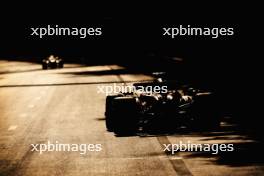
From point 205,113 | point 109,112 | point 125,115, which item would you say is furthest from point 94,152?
point 205,113

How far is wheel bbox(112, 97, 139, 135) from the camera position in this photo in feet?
62.2

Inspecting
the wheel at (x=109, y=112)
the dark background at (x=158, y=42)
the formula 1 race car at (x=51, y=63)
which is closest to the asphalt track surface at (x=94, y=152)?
the wheel at (x=109, y=112)

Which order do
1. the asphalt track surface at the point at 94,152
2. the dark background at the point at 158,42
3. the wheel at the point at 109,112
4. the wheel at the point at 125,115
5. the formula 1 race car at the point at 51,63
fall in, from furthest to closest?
1. the formula 1 race car at the point at 51,63
2. the dark background at the point at 158,42
3. the wheel at the point at 109,112
4. the wheel at the point at 125,115
5. the asphalt track surface at the point at 94,152

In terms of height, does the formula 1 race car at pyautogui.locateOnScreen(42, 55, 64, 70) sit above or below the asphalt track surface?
below

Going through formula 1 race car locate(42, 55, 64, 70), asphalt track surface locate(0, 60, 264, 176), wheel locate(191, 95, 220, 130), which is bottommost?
formula 1 race car locate(42, 55, 64, 70)

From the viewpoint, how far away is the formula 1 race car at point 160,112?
19.1 metres

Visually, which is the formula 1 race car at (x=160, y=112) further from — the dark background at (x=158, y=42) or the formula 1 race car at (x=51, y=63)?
the formula 1 race car at (x=51, y=63)

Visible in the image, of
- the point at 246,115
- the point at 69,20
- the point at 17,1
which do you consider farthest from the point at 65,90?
the point at 17,1

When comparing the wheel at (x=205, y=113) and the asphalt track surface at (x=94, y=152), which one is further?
the wheel at (x=205, y=113)

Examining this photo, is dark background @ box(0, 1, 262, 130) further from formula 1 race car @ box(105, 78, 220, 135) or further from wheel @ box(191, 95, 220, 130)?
formula 1 race car @ box(105, 78, 220, 135)

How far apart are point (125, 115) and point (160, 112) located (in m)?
1.08

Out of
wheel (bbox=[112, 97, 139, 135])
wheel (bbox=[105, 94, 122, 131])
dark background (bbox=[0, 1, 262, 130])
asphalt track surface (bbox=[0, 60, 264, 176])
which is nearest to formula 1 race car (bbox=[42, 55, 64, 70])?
dark background (bbox=[0, 1, 262, 130])

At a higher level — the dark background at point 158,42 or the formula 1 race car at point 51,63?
the dark background at point 158,42

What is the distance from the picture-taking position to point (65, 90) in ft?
124
